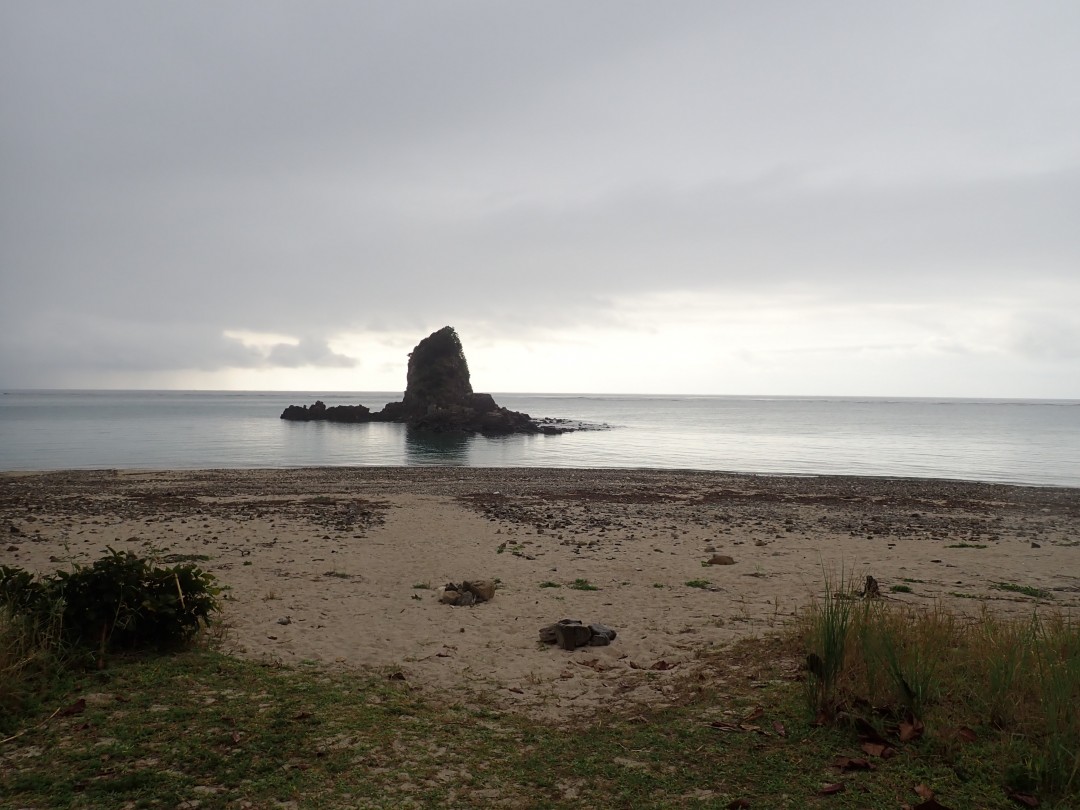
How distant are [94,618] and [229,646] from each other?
146 centimetres

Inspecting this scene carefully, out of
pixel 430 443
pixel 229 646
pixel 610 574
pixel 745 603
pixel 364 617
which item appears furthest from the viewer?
pixel 430 443

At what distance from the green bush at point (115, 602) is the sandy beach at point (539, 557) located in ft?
2.80

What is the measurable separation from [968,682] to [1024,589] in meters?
7.31

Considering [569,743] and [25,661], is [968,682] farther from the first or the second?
[25,661]

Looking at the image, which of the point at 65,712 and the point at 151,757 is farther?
the point at 65,712

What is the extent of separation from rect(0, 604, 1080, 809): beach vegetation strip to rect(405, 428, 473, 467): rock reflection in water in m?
35.9

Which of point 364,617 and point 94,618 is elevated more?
point 94,618

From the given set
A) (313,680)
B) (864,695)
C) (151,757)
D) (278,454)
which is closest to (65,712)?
(151,757)

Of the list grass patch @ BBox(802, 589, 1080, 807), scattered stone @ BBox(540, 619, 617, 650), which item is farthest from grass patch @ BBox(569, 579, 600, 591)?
grass patch @ BBox(802, 589, 1080, 807)

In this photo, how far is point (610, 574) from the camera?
1261 cm

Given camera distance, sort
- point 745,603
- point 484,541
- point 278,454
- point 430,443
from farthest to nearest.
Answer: point 430,443 < point 278,454 < point 484,541 < point 745,603

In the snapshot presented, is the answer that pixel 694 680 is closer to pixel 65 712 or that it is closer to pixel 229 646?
pixel 229 646

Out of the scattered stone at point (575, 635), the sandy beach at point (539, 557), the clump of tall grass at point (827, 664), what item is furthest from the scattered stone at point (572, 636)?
the clump of tall grass at point (827, 664)

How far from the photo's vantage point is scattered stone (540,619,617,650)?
26.9 feet
